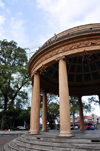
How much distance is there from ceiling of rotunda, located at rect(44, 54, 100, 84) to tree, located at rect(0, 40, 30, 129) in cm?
1252

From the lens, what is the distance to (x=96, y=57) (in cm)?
1731

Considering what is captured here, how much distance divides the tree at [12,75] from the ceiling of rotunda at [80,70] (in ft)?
41.1

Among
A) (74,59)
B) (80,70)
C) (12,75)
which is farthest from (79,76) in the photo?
(12,75)

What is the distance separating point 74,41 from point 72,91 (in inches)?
486

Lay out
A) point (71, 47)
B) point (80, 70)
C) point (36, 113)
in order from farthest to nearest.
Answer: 1. point (80, 70)
2. point (36, 113)
3. point (71, 47)

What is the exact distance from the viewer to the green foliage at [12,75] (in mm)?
28375

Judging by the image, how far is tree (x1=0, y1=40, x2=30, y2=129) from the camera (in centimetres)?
2839

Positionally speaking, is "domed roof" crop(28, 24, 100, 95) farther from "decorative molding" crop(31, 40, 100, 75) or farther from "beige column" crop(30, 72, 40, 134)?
"beige column" crop(30, 72, 40, 134)

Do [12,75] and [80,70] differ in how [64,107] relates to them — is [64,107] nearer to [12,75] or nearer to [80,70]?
[80,70]

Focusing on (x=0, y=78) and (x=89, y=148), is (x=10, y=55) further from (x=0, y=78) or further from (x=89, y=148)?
(x=89, y=148)

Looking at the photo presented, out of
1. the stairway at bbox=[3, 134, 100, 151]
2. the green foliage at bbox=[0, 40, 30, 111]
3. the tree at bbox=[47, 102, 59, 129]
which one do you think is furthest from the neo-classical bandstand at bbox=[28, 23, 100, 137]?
the tree at bbox=[47, 102, 59, 129]

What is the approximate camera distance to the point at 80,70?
19.5 m

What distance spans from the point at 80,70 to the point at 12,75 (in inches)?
742

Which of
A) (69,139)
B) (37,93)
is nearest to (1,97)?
(37,93)
